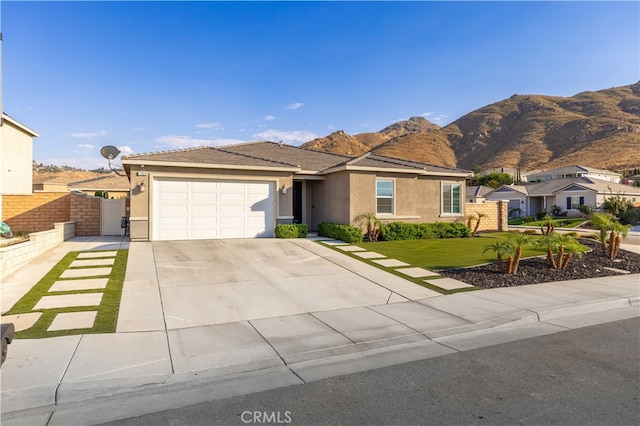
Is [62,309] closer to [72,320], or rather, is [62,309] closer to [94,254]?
[72,320]

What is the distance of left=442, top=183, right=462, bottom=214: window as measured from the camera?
19688 millimetres

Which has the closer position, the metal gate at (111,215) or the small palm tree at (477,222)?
the metal gate at (111,215)

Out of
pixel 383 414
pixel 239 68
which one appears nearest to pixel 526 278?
pixel 383 414

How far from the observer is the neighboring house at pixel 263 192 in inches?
580

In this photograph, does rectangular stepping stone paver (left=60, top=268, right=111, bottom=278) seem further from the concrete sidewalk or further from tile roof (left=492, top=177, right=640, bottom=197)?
tile roof (left=492, top=177, right=640, bottom=197)

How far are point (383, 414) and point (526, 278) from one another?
26.4 feet

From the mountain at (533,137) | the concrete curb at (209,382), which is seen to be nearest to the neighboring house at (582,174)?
the mountain at (533,137)

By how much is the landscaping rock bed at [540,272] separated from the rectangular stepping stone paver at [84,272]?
28.8 feet

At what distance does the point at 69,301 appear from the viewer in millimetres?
7086

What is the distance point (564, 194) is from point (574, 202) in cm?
148

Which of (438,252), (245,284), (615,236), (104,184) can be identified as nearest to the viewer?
(245,284)

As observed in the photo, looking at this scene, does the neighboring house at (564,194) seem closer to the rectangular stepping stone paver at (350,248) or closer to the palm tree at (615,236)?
the palm tree at (615,236)

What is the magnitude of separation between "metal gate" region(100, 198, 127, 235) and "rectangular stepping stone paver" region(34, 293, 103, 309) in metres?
10.4

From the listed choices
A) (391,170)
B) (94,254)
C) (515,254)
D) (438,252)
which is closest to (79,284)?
(94,254)
